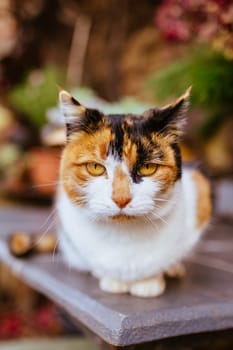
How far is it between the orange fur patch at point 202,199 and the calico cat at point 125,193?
0.09 metres

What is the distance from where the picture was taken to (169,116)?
66cm

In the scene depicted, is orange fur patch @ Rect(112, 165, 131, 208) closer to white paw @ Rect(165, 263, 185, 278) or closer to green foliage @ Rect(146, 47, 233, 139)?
white paw @ Rect(165, 263, 185, 278)

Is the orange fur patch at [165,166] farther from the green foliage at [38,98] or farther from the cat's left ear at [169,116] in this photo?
the green foliage at [38,98]

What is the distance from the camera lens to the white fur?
2.07 ft

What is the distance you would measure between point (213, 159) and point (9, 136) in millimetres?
1095

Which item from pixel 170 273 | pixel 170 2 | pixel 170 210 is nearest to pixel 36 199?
pixel 170 2

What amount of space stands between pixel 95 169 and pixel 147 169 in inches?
2.7

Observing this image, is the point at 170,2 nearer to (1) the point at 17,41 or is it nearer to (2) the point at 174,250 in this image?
(2) the point at 174,250

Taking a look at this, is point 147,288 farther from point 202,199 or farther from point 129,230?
point 202,199

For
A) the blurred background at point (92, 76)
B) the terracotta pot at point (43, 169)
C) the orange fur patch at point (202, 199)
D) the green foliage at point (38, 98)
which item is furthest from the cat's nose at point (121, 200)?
the green foliage at point (38, 98)

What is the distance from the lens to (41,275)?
88cm

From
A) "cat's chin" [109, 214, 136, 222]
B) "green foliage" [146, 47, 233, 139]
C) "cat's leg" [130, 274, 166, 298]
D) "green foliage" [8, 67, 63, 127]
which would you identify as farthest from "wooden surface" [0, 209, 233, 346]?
"green foliage" [8, 67, 63, 127]

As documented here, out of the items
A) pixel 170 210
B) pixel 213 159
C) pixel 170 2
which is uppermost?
pixel 170 2

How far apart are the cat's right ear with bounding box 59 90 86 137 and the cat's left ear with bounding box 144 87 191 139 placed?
9 cm
